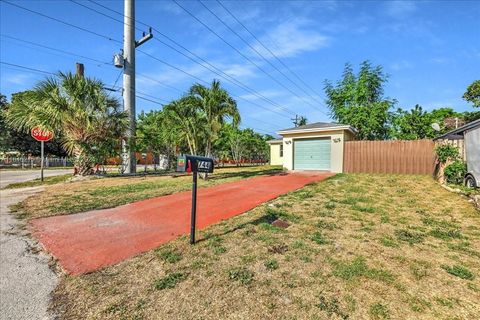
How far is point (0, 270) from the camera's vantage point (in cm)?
334

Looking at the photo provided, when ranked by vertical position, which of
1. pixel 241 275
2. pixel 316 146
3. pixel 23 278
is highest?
pixel 316 146

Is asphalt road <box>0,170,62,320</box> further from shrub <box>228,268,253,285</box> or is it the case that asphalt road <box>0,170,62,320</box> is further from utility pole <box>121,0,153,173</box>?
Answer: utility pole <box>121,0,153,173</box>

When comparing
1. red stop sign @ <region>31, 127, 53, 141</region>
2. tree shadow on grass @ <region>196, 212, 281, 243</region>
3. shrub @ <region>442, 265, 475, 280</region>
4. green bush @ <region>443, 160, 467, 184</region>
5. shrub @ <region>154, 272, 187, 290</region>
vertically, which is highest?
red stop sign @ <region>31, 127, 53, 141</region>

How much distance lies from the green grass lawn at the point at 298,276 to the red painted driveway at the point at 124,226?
37cm

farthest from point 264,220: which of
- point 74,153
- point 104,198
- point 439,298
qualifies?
point 74,153

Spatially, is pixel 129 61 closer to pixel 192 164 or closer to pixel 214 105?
pixel 214 105

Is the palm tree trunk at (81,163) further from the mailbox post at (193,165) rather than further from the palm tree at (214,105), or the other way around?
the mailbox post at (193,165)

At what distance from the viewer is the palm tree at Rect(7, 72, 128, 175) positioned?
1170 centimetres

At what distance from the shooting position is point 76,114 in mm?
11797

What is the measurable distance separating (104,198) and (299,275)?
6.64 meters

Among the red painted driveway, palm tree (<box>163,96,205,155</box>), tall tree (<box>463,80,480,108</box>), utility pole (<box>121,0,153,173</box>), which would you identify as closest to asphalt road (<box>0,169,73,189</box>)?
utility pole (<box>121,0,153,173</box>)

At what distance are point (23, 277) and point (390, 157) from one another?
1498 centimetres

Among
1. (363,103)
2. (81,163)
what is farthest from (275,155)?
(81,163)

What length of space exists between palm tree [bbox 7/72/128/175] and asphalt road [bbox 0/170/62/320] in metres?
8.08
